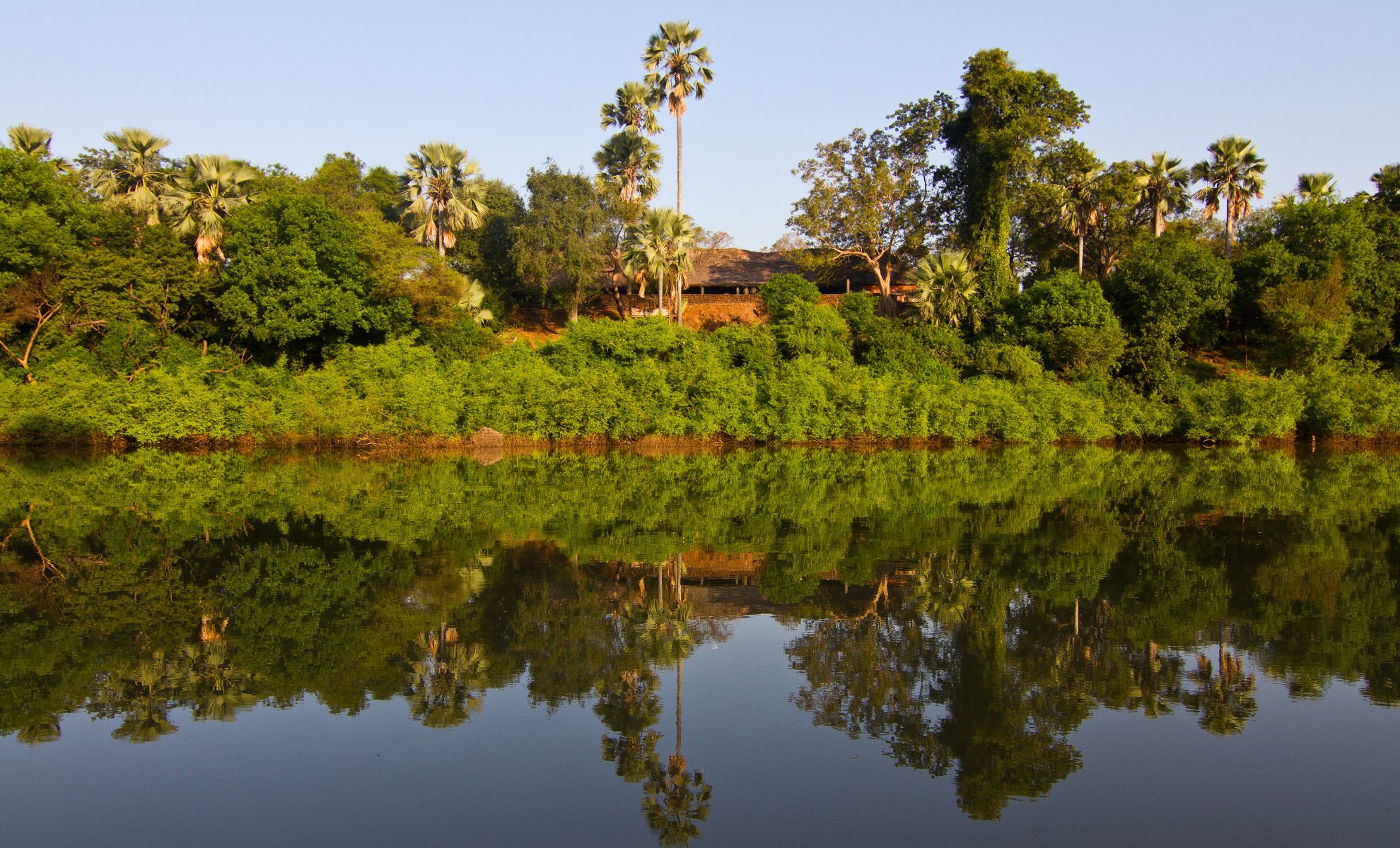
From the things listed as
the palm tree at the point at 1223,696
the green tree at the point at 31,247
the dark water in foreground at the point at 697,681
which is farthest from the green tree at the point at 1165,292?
the green tree at the point at 31,247

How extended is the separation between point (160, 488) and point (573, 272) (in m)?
28.2

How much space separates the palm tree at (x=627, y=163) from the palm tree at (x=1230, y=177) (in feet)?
86.4

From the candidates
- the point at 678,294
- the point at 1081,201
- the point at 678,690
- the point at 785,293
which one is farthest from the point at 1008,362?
the point at 678,690

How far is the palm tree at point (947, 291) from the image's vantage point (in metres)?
38.9

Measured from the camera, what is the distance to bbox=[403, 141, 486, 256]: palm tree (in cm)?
4112

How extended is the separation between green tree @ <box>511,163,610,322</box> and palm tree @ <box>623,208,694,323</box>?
158 inches

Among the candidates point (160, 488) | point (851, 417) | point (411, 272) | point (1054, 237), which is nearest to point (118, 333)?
point (411, 272)

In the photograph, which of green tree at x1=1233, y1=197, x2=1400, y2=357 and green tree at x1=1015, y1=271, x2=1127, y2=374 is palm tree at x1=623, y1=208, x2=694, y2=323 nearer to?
green tree at x1=1015, y1=271, x2=1127, y2=374

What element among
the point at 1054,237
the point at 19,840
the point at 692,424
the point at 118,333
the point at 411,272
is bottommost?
the point at 19,840

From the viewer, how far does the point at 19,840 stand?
4676 mm

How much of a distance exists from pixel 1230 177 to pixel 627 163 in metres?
28.7

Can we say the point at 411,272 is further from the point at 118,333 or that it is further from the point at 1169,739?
the point at 1169,739

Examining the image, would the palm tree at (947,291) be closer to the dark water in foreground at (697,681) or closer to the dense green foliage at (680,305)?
the dense green foliage at (680,305)

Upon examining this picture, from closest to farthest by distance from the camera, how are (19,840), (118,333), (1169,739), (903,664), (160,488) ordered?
(19,840)
(1169,739)
(903,664)
(160,488)
(118,333)
